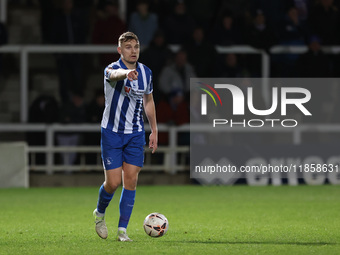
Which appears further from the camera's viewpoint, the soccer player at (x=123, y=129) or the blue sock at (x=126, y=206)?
the blue sock at (x=126, y=206)

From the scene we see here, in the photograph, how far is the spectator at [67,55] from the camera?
15891mm

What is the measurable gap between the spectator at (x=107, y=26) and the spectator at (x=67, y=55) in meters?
0.36

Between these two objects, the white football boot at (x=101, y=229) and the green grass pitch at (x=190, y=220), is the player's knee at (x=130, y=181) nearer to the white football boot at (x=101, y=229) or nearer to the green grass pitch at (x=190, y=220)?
the white football boot at (x=101, y=229)

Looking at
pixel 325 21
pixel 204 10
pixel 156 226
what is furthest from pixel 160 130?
pixel 156 226

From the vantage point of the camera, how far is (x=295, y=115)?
15.8 meters

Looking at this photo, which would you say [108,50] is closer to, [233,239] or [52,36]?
[52,36]

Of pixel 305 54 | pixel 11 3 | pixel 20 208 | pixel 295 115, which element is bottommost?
pixel 20 208

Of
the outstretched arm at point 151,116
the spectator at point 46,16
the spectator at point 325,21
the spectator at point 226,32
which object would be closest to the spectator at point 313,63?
the spectator at point 325,21

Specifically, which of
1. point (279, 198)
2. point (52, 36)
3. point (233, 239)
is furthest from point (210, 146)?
point (233, 239)

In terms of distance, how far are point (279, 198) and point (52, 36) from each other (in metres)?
5.65

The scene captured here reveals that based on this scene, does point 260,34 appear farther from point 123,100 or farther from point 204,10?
point 123,100

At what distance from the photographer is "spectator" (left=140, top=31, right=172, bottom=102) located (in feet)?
50.9

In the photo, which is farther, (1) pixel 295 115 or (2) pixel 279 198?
(1) pixel 295 115

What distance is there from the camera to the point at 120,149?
8227 mm
